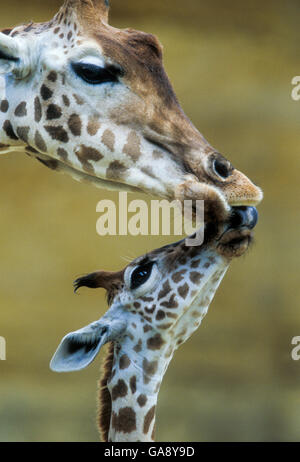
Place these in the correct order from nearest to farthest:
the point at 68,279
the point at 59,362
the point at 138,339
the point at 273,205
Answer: the point at 59,362 → the point at 138,339 → the point at 68,279 → the point at 273,205

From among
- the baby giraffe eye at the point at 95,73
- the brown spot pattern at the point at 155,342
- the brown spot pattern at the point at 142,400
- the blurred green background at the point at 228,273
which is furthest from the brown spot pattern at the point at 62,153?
the blurred green background at the point at 228,273

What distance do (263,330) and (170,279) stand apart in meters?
2.73

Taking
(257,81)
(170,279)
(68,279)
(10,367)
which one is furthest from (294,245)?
(170,279)

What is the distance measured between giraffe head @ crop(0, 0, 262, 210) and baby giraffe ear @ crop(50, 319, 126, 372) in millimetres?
448

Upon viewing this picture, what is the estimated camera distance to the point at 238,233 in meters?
2.27

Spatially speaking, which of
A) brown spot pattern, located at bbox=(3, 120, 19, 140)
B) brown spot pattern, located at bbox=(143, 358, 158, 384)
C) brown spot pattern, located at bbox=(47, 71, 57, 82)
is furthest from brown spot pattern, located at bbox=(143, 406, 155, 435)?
brown spot pattern, located at bbox=(47, 71, 57, 82)

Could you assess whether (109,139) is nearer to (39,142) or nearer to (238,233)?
(39,142)

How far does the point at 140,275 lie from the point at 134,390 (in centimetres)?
36

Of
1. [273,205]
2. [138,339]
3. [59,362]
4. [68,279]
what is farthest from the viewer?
[273,205]

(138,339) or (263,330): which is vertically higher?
(263,330)

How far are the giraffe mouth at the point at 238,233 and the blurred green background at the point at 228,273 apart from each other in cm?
236

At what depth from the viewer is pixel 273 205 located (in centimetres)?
511

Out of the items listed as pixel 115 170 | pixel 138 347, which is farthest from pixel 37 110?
pixel 138 347
